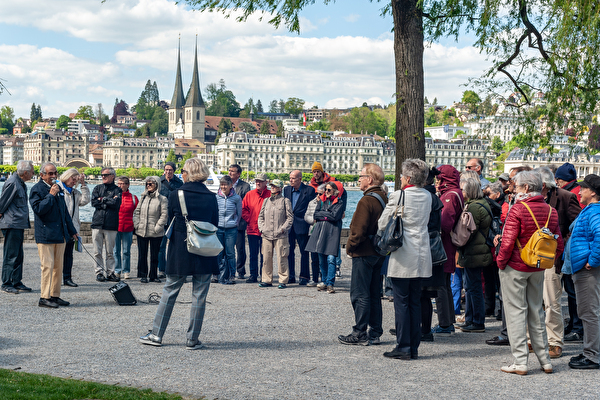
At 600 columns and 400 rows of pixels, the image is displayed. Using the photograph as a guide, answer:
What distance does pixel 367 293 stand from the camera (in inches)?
262

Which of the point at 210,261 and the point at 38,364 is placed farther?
the point at 210,261

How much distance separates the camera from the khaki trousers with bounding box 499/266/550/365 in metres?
5.75

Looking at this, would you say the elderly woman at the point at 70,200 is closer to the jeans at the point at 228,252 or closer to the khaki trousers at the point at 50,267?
the khaki trousers at the point at 50,267

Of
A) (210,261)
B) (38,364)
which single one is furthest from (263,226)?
Result: (38,364)

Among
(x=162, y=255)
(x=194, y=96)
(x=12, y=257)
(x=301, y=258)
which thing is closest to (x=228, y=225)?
(x=301, y=258)

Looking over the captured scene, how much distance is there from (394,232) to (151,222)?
19.2ft

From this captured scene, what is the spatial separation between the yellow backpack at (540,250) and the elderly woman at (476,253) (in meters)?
1.85

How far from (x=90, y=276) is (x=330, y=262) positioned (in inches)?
176

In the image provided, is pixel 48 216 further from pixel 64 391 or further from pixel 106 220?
pixel 64 391

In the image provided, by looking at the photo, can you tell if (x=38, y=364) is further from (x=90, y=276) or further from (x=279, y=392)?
(x=90, y=276)

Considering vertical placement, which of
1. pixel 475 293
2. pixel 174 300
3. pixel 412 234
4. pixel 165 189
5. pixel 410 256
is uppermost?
pixel 165 189

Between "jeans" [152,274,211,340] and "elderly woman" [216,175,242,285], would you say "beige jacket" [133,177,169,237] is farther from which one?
"jeans" [152,274,211,340]

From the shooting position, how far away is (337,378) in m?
5.39

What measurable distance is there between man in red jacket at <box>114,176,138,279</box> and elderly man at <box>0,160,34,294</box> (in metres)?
1.94
